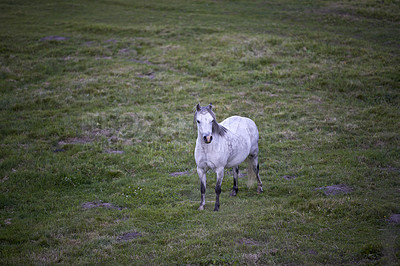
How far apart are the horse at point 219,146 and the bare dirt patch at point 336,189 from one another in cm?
206

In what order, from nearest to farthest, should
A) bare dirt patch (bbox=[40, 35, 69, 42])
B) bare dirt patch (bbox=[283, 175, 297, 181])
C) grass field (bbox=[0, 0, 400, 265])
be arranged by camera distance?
grass field (bbox=[0, 0, 400, 265])
bare dirt patch (bbox=[283, 175, 297, 181])
bare dirt patch (bbox=[40, 35, 69, 42])

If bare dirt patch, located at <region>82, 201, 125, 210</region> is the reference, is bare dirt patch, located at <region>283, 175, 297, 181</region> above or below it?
above

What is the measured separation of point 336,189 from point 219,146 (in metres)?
4.07

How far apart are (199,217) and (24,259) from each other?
4286mm

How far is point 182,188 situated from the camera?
11.4 meters

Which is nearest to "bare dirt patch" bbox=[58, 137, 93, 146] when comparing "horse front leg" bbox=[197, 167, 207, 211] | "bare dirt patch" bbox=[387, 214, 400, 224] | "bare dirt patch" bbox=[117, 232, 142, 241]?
"horse front leg" bbox=[197, 167, 207, 211]

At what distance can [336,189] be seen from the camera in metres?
10.3

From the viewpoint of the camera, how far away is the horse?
886cm

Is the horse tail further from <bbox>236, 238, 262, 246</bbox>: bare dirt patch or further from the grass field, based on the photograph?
<bbox>236, 238, 262, 246</bbox>: bare dirt patch

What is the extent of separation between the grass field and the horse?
86 cm

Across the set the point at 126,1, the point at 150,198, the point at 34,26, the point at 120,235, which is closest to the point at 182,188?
the point at 150,198

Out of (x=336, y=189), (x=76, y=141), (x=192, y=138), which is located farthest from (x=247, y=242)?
(x=76, y=141)

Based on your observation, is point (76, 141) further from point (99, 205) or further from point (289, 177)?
point (289, 177)

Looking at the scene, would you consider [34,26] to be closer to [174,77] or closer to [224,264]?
[174,77]
